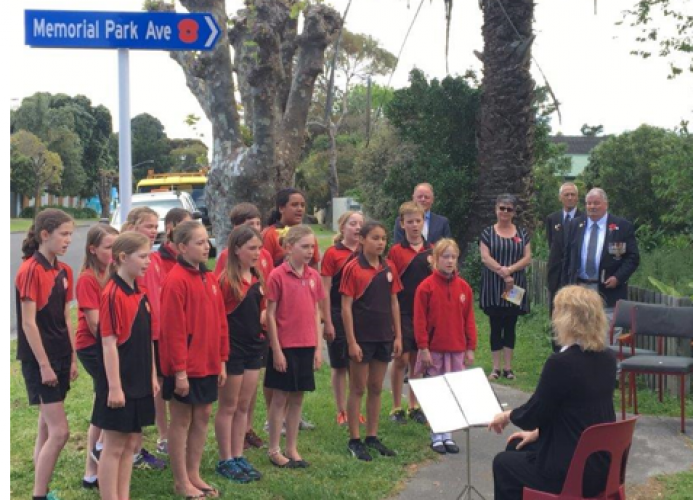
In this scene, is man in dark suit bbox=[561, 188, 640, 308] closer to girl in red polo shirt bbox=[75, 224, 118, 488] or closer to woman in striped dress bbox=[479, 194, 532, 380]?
woman in striped dress bbox=[479, 194, 532, 380]

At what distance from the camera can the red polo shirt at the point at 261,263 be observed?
6793mm

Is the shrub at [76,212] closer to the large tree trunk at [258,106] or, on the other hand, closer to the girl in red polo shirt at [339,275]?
the large tree trunk at [258,106]

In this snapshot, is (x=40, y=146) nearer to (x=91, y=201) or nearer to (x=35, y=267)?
(x=91, y=201)

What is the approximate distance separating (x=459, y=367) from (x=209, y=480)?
2.33m

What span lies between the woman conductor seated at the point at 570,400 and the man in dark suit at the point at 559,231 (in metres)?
4.02

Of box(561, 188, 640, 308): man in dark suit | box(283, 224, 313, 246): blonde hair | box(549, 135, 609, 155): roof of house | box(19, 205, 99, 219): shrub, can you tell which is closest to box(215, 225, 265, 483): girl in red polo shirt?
box(283, 224, 313, 246): blonde hair

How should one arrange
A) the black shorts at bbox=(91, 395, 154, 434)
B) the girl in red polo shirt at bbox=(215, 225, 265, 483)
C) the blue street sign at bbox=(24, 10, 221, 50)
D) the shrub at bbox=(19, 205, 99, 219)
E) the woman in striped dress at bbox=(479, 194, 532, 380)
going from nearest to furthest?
the black shorts at bbox=(91, 395, 154, 434), the blue street sign at bbox=(24, 10, 221, 50), the girl in red polo shirt at bbox=(215, 225, 265, 483), the woman in striped dress at bbox=(479, 194, 532, 380), the shrub at bbox=(19, 205, 99, 219)

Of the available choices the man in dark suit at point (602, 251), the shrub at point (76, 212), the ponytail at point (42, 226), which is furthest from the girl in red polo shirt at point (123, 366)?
the shrub at point (76, 212)

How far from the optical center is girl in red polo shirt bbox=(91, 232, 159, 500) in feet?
17.3

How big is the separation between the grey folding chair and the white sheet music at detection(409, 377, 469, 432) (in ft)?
10.3

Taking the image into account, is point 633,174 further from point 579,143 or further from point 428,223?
point 579,143

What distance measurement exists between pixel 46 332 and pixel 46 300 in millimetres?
207

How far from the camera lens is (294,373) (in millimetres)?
6715

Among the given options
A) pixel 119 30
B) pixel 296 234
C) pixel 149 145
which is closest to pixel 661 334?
pixel 296 234
